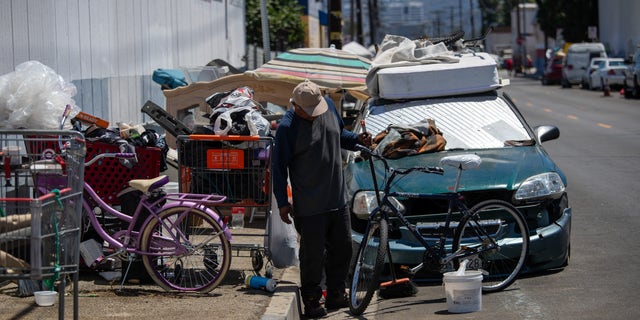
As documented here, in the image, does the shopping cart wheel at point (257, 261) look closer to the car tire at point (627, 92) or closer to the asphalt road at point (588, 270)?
the asphalt road at point (588, 270)

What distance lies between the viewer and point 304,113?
750cm

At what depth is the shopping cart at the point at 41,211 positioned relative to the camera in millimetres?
5448

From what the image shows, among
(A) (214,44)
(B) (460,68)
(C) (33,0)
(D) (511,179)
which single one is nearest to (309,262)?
(D) (511,179)

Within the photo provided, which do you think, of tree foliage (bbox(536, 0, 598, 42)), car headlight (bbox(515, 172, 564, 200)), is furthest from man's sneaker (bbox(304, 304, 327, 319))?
tree foliage (bbox(536, 0, 598, 42))

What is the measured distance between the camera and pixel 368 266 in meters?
7.69

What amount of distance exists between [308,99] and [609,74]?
1700 inches

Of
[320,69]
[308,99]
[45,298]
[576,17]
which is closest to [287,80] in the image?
[320,69]

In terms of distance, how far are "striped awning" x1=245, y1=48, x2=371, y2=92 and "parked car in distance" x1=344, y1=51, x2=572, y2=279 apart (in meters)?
3.05

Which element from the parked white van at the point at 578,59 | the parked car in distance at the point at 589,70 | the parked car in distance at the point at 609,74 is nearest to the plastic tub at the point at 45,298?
the parked car in distance at the point at 609,74

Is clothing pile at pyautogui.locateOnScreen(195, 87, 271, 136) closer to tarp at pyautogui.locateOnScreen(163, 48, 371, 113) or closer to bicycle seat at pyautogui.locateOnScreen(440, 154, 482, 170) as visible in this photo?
bicycle seat at pyautogui.locateOnScreen(440, 154, 482, 170)

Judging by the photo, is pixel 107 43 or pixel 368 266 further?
pixel 107 43

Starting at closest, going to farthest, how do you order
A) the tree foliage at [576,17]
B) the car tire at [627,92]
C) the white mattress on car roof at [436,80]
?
the white mattress on car roof at [436,80] → the car tire at [627,92] → the tree foliage at [576,17]

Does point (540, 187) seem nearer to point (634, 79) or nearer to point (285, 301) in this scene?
point (285, 301)

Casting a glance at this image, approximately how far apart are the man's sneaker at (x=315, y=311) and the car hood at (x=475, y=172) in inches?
55.4
